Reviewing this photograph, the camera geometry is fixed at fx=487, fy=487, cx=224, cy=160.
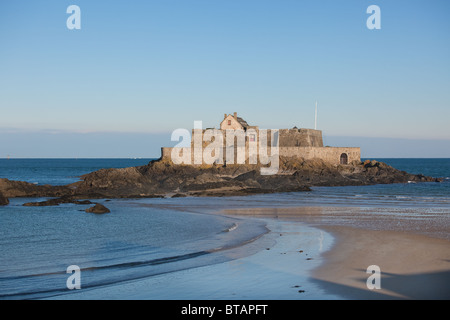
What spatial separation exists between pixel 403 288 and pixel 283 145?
46261 millimetres

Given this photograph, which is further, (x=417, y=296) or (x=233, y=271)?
(x=233, y=271)

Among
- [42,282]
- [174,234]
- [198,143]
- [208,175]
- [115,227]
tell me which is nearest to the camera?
[42,282]

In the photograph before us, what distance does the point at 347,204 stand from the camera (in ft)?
91.0

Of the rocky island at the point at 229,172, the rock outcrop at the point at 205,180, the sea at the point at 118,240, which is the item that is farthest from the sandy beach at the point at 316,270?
the rock outcrop at the point at 205,180

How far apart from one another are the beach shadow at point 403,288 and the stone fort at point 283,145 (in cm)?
3883

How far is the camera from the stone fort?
4959 centimetres

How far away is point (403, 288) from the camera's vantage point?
891 centimetres

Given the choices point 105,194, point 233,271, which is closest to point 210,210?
point 105,194

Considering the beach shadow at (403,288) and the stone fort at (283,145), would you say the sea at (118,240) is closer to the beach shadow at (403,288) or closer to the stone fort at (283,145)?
the beach shadow at (403,288)

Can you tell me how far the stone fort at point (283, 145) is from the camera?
1953 inches

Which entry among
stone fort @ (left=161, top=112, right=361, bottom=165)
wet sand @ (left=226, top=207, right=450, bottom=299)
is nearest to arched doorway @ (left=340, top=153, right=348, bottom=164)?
stone fort @ (left=161, top=112, right=361, bottom=165)

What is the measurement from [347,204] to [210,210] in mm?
8211
